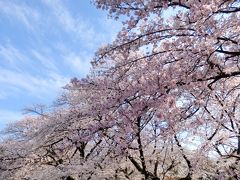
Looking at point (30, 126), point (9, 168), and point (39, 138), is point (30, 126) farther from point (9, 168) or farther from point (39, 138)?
point (39, 138)

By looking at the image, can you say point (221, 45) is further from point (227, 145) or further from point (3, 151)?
point (3, 151)

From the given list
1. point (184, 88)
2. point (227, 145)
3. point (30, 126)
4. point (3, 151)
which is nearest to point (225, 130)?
point (227, 145)

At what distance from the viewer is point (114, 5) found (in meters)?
6.23

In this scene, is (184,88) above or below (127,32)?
below

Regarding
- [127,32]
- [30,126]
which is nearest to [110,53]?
[127,32]

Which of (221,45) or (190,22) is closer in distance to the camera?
(190,22)

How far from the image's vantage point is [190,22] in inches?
219

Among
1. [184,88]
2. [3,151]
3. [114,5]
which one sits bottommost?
[184,88]

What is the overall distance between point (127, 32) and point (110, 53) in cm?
50

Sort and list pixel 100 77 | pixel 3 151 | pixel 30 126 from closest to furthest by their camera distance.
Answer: pixel 100 77 < pixel 3 151 < pixel 30 126

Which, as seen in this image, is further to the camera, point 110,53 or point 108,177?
point 108,177

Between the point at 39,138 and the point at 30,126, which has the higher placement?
the point at 30,126

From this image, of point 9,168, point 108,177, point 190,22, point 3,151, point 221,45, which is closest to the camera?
point 190,22

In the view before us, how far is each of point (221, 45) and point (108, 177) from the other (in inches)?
377
